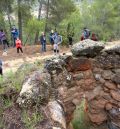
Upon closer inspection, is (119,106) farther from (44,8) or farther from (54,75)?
(44,8)

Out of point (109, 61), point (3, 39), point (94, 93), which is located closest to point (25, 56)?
point (3, 39)

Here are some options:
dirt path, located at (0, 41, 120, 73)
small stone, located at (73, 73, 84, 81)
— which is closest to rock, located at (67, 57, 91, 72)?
small stone, located at (73, 73, 84, 81)

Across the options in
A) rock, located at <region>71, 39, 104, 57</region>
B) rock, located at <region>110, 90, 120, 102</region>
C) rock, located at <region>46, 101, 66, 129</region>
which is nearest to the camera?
rock, located at <region>46, 101, 66, 129</region>

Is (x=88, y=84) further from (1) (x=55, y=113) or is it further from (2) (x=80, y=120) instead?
(1) (x=55, y=113)

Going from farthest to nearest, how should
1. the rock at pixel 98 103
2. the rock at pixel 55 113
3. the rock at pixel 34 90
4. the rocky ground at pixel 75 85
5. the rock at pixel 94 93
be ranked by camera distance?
the rock at pixel 98 103 → the rock at pixel 94 93 → the rocky ground at pixel 75 85 → the rock at pixel 34 90 → the rock at pixel 55 113

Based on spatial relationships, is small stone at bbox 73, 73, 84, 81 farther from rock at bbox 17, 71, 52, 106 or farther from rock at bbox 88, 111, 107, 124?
rock at bbox 17, 71, 52, 106

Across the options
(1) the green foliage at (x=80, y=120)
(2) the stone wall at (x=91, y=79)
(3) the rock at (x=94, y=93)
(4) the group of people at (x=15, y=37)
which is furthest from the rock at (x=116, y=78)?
(4) the group of people at (x=15, y=37)

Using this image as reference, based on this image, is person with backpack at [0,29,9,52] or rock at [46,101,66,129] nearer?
rock at [46,101,66,129]

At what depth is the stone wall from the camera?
9125 mm

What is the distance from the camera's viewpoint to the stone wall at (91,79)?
9125 millimetres

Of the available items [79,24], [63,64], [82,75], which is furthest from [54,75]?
[79,24]

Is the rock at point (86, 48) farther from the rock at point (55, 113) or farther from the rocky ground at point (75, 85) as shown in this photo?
the rock at point (55, 113)

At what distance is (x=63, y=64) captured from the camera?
9.11 meters

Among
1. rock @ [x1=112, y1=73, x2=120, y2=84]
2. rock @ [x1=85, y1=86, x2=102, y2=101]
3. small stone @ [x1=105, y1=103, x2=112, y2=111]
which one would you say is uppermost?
rock @ [x1=112, y1=73, x2=120, y2=84]
